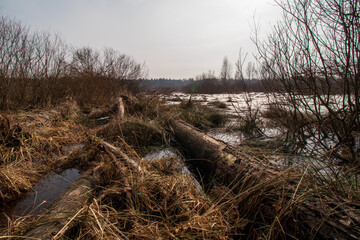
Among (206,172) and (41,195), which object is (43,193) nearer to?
(41,195)

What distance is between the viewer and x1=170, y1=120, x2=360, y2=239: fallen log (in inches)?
40.3

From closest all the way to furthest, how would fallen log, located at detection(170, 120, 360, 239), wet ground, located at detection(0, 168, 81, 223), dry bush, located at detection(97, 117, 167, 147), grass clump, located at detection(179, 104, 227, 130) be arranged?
fallen log, located at detection(170, 120, 360, 239) < wet ground, located at detection(0, 168, 81, 223) < dry bush, located at detection(97, 117, 167, 147) < grass clump, located at detection(179, 104, 227, 130)

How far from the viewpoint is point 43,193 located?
194cm

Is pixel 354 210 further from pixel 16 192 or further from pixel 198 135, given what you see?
pixel 16 192

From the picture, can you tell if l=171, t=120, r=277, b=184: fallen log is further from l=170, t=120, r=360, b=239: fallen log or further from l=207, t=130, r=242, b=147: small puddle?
l=207, t=130, r=242, b=147: small puddle

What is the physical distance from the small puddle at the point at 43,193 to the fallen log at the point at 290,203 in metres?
1.75

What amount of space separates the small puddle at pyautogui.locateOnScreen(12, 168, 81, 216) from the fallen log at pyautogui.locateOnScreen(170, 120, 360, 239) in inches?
69.0

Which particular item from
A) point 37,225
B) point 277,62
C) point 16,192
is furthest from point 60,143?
point 277,62

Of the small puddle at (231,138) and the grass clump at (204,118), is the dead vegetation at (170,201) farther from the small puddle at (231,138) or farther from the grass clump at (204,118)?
the grass clump at (204,118)

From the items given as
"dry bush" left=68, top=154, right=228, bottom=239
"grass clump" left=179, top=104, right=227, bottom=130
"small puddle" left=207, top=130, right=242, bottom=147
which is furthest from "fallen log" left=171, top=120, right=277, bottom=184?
"grass clump" left=179, top=104, right=227, bottom=130

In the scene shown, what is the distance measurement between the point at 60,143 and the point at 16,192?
180 centimetres

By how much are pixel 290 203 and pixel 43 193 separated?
8.10 ft

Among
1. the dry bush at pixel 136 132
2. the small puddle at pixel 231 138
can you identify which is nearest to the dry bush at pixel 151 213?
the dry bush at pixel 136 132

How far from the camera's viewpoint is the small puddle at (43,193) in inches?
65.2
